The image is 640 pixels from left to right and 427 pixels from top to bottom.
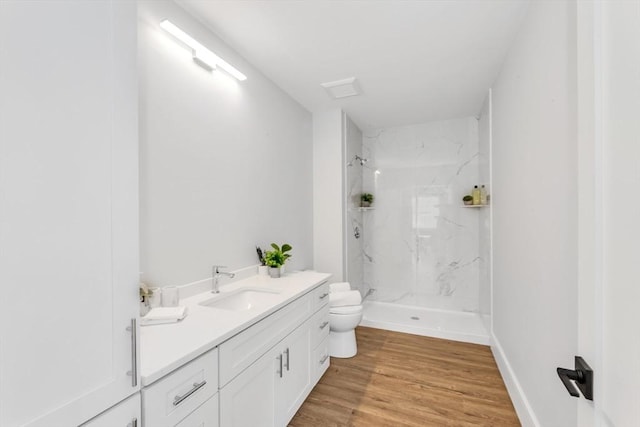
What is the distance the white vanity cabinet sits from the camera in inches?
47.7

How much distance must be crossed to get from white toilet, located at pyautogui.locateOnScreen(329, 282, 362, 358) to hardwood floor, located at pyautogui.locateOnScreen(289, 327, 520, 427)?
84mm

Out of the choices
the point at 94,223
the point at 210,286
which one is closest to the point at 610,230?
the point at 94,223

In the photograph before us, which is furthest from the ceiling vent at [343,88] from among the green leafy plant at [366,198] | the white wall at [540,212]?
the green leafy plant at [366,198]

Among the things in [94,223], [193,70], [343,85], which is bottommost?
[94,223]

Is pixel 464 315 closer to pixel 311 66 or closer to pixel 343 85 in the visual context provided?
pixel 343 85

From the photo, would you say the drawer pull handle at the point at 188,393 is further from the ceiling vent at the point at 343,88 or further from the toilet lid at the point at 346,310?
the ceiling vent at the point at 343,88

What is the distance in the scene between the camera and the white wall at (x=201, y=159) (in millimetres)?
1459

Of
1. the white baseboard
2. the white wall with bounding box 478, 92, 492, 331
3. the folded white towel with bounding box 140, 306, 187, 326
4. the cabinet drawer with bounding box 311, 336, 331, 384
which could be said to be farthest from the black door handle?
the white wall with bounding box 478, 92, 492, 331

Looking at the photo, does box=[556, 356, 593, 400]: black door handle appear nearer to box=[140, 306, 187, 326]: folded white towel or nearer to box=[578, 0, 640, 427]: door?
box=[578, 0, 640, 427]: door

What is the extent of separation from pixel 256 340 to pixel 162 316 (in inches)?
17.7

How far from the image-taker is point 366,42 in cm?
195

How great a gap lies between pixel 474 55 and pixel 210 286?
8.40ft

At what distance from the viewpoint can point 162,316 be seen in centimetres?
126

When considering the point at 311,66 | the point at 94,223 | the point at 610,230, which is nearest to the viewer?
the point at 610,230
